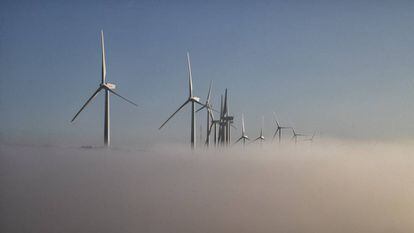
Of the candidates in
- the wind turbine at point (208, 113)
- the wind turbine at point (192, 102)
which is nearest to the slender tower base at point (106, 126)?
the wind turbine at point (192, 102)

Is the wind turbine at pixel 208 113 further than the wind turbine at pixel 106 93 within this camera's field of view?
Yes

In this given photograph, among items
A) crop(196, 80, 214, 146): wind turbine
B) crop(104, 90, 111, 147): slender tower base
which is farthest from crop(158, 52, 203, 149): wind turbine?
crop(104, 90, 111, 147): slender tower base

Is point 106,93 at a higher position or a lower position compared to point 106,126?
higher

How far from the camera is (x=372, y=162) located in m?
4.39

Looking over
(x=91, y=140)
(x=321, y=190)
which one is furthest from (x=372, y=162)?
(x=91, y=140)

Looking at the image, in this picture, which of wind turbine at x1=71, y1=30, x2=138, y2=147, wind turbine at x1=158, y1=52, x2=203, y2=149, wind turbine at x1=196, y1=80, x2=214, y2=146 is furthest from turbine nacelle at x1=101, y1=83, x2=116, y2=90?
wind turbine at x1=196, y1=80, x2=214, y2=146

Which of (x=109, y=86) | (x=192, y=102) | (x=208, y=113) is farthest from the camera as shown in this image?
(x=208, y=113)

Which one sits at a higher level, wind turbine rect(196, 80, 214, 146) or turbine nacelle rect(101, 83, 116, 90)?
turbine nacelle rect(101, 83, 116, 90)

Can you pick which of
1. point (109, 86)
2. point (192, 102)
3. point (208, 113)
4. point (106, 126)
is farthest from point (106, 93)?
point (208, 113)

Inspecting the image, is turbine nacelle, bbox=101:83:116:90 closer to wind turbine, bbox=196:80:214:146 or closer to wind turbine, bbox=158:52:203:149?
wind turbine, bbox=158:52:203:149

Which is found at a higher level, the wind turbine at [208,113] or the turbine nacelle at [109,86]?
the turbine nacelle at [109,86]

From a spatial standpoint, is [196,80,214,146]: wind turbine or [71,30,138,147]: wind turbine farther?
[196,80,214,146]: wind turbine

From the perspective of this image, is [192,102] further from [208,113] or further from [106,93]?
[106,93]

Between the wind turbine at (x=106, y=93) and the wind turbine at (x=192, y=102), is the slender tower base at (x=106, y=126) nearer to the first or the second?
the wind turbine at (x=106, y=93)
